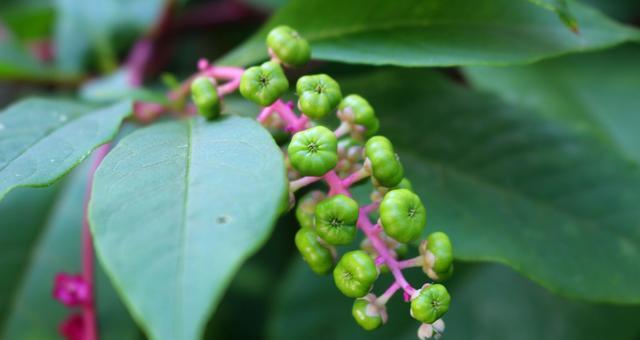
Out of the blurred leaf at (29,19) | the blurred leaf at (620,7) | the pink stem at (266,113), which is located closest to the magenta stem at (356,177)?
the pink stem at (266,113)

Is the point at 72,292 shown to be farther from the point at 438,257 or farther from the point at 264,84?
the point at 438,257

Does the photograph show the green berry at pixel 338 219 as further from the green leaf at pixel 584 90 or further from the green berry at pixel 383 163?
the green leaf at pixel 584 90

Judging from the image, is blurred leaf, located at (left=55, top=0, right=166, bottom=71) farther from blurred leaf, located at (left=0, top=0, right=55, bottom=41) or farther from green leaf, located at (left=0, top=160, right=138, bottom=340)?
green leaf, located at (left=0, top=160, right=138, bottom=340)

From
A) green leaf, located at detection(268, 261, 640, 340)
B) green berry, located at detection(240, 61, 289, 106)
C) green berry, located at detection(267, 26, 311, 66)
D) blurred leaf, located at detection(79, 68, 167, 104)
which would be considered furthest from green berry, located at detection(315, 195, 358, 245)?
green leaf, located at detection(268, 261, 640, 340)

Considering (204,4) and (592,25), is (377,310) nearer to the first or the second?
(592,25)

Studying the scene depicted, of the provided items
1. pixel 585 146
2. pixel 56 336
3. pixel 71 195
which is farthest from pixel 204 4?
pixel 585 146
